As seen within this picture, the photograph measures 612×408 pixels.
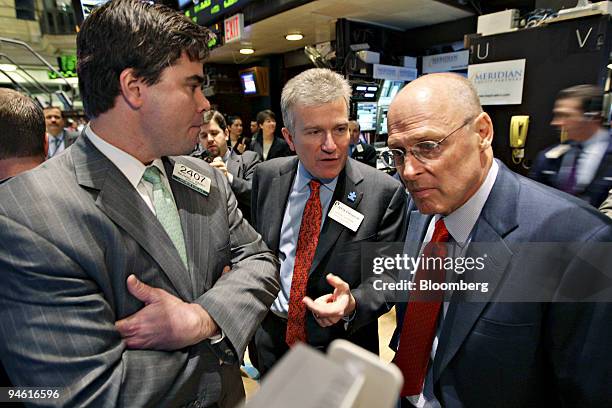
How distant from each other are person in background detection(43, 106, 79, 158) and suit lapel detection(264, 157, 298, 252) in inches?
172

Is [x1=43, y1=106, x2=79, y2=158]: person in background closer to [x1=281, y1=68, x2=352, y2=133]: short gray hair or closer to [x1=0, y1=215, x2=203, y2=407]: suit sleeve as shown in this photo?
[x1=281, y1=68, x2=352, y2=133]: short gray hair

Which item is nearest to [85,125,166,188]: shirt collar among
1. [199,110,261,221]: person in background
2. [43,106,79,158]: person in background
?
[199,110,261,221]: person in background

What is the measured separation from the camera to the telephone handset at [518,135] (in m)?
3.85

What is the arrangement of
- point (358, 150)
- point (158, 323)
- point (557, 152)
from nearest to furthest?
point (158, 323) → point (557, 152) → point (358, 150)

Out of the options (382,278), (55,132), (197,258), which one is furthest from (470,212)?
(55,132)

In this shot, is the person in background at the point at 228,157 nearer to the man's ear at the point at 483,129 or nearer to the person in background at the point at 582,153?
the man's ear at the point at 483,129

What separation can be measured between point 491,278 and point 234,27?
5384mm

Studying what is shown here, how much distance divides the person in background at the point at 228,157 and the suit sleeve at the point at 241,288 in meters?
1.55

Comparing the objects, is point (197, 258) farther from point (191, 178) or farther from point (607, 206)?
point (607, 206)

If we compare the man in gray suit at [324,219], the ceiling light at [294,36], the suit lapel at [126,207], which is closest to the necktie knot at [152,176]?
the suit lapel at [126,207]

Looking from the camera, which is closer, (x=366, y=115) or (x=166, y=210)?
(x=166, y=210)

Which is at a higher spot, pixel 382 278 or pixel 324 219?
pixel 324 219

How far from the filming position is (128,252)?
3.07 ft

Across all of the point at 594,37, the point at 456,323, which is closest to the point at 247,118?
the point at 594,37
